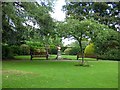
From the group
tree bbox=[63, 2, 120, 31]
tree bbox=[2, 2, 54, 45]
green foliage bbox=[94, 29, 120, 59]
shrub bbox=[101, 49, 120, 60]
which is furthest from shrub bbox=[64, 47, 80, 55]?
tree bbox=[2, 2, 54, 45]

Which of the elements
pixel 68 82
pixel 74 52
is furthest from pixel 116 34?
pixel 68 82

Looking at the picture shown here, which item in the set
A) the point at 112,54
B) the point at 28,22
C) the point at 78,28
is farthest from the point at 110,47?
the point at 78,28

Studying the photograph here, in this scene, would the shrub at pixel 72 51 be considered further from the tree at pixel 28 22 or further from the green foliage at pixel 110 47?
the tree at pixel 28 22

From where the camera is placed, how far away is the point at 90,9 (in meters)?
36.4

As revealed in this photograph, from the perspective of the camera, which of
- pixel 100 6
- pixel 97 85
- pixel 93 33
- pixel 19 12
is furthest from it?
pixel 100 6

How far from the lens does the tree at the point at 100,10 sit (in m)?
34.8

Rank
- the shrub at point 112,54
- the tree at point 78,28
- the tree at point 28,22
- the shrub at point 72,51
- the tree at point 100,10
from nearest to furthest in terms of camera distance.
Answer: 1. the tree at point 78,28
2. the tree at point 28,22
3. the shrub at point 112,54
4. the tree at point 100,10
5. the shrub at point 72,51

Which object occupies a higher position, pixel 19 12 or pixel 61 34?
pixel 19 12

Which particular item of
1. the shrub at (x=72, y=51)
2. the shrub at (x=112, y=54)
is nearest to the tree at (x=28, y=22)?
the shrub at (x=112, y=54)

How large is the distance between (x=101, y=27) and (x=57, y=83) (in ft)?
32.2

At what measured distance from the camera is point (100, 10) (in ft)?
119

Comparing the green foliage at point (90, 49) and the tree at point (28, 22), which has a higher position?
the tree at point (28, 22)

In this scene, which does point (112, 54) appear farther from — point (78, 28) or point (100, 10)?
point (78, 28)

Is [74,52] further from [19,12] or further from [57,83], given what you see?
[57,83]
